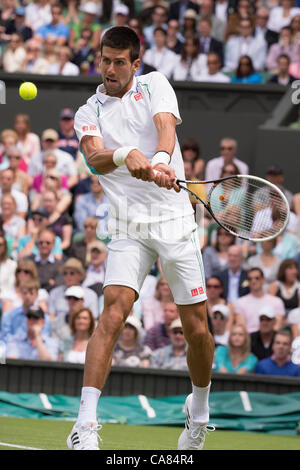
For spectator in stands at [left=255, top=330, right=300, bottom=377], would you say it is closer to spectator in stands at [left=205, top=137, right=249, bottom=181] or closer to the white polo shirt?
spectator in stands at [left=205, top=137, right=249, bottom=181]

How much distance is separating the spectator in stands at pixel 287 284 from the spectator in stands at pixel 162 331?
3.53 feet

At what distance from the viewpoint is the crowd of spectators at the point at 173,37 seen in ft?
44.7

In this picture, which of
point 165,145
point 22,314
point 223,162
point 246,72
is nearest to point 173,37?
point 246,72

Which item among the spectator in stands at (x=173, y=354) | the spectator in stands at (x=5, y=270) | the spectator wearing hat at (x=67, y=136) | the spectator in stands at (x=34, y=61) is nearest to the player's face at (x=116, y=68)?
the spectator in stands at (x=173, y=354)

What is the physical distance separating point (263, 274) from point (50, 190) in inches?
115

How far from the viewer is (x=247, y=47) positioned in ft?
45.5

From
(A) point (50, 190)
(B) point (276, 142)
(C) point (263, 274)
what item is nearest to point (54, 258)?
(A) point (50, 190)

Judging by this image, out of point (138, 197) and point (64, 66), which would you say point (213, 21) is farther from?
point (138, 197)

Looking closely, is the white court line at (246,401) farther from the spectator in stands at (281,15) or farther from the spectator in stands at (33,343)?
the spectator in stands at (281,15)

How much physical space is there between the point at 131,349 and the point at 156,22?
6.49 m

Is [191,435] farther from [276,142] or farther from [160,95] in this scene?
[276,142]

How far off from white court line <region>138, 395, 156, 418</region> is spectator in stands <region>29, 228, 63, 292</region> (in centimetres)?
175

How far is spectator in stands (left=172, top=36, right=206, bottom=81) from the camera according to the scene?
539 inches

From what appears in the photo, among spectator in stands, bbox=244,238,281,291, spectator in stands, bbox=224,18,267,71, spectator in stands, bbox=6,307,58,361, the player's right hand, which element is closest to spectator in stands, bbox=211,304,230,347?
spectator in stands, bbox=244,238,281,291
